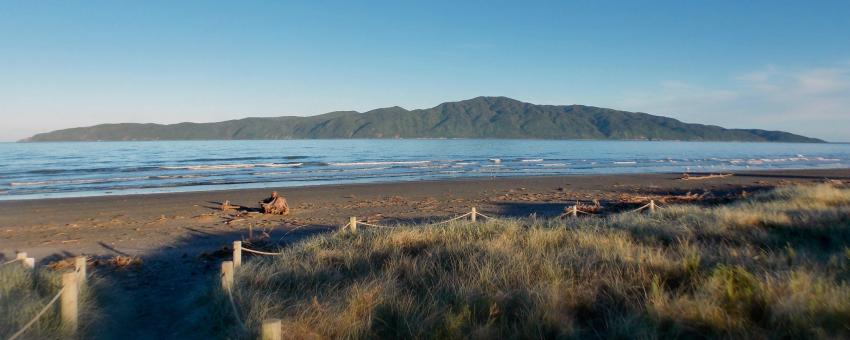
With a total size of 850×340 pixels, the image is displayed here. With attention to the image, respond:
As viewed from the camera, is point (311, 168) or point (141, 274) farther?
point (311, 168)

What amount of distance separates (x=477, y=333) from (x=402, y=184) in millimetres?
21982

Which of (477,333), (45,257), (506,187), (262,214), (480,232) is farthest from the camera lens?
(506,187)

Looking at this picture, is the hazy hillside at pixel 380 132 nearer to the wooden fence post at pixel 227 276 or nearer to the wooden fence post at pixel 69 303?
the wooden fence post at pixel 227 276

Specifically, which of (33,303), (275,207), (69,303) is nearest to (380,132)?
(275,207)

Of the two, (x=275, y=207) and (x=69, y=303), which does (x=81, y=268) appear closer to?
(x=69, y=303)

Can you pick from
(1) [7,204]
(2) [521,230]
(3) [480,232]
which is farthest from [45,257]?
(1) [7,204]

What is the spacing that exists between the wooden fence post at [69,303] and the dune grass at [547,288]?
1.37 m

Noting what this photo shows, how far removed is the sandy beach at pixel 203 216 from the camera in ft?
27.7

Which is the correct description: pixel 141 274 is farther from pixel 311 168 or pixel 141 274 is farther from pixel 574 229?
pixel 311 168

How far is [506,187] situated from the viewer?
25406 mm

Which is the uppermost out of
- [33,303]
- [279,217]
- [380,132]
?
[380,132]

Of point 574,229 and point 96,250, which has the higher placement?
point 574,229

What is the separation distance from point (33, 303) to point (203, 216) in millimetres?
10535

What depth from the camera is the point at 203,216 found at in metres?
16.1
